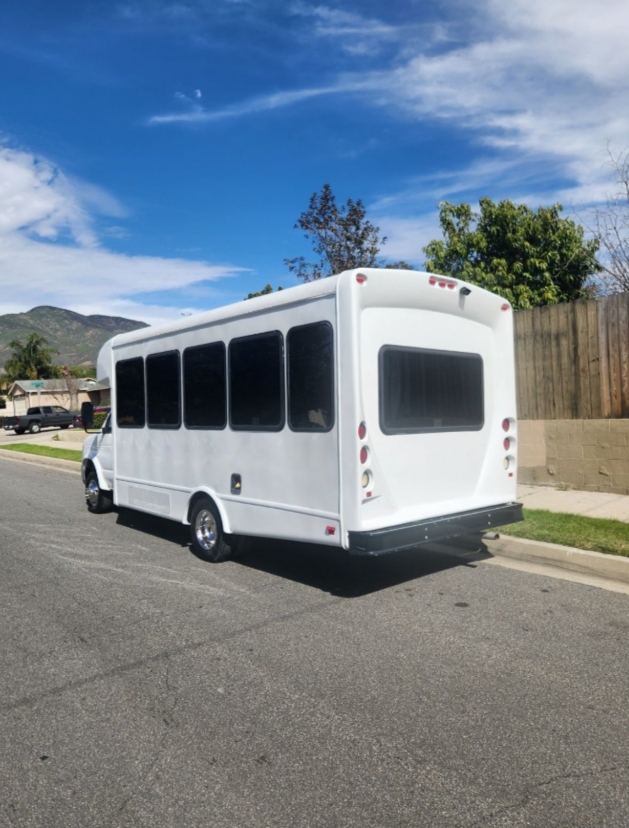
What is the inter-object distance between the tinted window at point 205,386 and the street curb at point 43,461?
10653mm

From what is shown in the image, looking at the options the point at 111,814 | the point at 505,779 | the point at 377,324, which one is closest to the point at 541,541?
the point at 377,324

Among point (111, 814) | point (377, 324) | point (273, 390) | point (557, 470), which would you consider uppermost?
point (377, 324)

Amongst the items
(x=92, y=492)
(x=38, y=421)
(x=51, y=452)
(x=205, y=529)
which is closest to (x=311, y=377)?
(x=205, y=529)

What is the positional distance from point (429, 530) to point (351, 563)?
4.63 ft

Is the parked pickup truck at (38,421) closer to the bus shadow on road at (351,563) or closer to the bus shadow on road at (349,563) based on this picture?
the bus shadow on road at (349,563)

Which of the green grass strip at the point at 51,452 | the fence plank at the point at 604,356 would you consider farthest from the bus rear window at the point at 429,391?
the green grass strip at the point at 51,452

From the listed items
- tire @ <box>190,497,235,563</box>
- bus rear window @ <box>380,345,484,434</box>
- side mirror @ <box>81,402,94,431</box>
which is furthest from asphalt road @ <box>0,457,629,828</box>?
side mirror @ <box>81,402,94,431</box>

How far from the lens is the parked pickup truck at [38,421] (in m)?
41.4

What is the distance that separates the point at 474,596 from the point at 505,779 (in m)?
2.88

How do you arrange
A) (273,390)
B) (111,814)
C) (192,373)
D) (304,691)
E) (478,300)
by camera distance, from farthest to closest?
1. (192,373)
2. (478,300)
3. (273,390)
4. (304,691)
5. (111,814)

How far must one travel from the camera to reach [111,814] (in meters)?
3.16

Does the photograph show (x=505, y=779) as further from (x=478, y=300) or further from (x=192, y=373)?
(x=192, y=373)

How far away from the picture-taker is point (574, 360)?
10.3 m

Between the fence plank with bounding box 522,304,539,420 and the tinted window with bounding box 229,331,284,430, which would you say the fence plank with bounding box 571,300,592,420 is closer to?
the fence plank with bounding box 522,304,539,420
